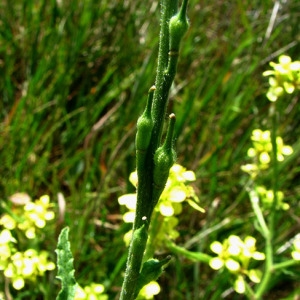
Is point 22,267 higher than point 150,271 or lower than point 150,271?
lower

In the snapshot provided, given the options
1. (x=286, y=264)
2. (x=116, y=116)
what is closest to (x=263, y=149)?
(x=286, y=264)

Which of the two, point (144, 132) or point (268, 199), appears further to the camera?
point (268, 199)

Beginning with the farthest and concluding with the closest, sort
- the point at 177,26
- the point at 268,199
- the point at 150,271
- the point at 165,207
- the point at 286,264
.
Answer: the point at 268,199
the point at 286,264
the point at 165,207
the point at 150,271
the point at 177,26

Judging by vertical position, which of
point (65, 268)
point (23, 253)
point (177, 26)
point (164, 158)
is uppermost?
point (177, 26)

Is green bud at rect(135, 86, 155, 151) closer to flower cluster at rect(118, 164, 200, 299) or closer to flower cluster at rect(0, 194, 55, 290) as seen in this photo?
flower cluster at rect(118, 164, 200, 299)

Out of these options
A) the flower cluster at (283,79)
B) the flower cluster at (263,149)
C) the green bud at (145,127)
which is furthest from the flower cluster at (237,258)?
the green bud at (145,127)

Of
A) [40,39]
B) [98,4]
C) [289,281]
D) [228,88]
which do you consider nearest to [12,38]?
[40,39]

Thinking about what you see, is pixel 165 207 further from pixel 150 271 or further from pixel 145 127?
pixel 145 127

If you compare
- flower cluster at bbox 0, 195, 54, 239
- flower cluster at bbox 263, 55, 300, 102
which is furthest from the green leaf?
flower cluster at bbox 263, 55, 300, 102

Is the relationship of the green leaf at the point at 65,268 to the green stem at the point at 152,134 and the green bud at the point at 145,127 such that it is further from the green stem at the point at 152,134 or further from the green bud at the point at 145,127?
the green bud at the point at 145,127
